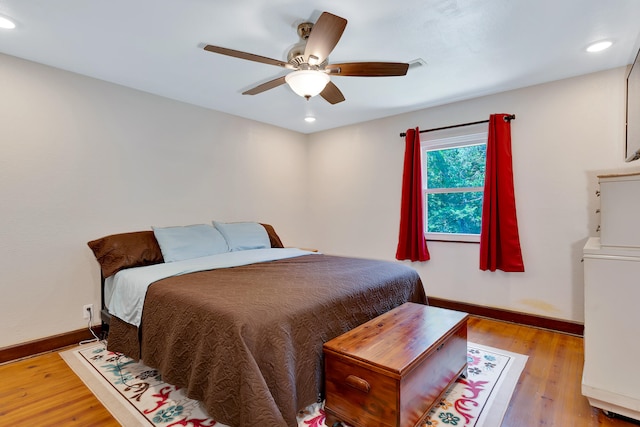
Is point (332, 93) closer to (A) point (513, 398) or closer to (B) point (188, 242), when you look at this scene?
(B) point (188, 242)

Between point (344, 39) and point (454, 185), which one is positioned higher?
point (344, 39)

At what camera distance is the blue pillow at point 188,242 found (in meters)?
2.80

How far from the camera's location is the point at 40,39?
85.3 inches

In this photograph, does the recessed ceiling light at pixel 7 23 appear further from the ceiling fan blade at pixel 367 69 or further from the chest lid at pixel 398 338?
the chest lid at pixel 398 338

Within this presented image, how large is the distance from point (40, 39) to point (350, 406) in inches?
120

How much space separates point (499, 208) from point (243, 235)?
8.71 feet

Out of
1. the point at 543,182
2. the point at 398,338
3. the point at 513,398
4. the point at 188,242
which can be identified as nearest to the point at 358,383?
the point at 398,338

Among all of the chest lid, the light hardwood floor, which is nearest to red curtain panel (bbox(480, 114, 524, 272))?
the light hardwood floor

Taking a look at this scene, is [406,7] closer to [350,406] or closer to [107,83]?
[350,406]

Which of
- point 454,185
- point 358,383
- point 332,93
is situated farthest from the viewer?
point 454,185

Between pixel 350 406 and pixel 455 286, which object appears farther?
pixel 455 286

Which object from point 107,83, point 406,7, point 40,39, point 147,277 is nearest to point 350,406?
point 147,277

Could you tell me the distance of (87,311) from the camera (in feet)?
9.02

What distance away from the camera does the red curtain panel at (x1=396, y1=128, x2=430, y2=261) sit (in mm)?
3627
